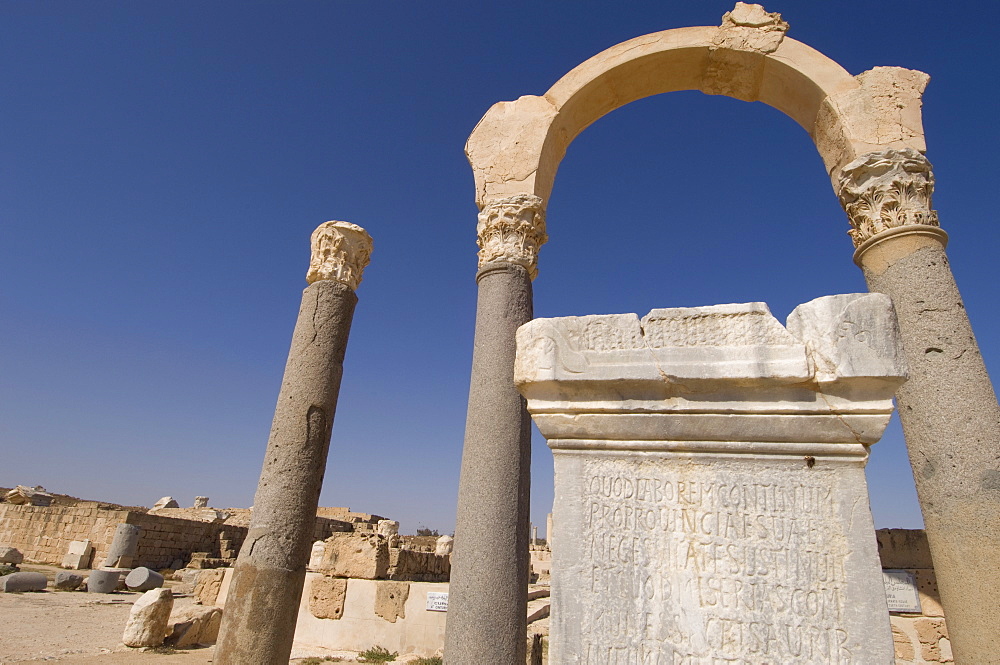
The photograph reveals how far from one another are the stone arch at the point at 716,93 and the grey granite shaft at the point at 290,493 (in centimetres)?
206

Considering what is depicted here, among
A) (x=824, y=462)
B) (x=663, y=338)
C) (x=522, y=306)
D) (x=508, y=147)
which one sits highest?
(x=508, y=147)

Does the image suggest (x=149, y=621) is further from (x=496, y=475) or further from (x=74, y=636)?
(x=496, y=475)

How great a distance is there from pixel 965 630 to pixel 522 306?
380cm

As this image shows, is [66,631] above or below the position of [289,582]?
below

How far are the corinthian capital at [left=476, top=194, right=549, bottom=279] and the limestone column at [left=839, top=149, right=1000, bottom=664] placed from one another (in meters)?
2.91

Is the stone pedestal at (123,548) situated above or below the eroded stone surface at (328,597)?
above

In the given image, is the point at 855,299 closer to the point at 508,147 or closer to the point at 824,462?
the point at 824,462

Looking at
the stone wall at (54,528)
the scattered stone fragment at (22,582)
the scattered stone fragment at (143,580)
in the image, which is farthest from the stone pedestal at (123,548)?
the scattered stone fragment at (22,582)

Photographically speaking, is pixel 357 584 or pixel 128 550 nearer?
pixel 357 584

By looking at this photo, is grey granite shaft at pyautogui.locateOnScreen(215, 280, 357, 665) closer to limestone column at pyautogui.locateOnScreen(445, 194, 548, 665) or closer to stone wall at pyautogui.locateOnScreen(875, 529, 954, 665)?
limestone column at pyautogui.locateOnScreen(445, 194, 548, 665)

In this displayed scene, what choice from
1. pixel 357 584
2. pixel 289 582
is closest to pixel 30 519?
pixel 357 584

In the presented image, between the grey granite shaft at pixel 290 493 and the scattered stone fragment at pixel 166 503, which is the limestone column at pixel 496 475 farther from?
the scattered stone fragment at pixel 166 503

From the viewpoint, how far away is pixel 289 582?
483 centimetres

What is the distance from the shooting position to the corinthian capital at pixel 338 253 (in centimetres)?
611
